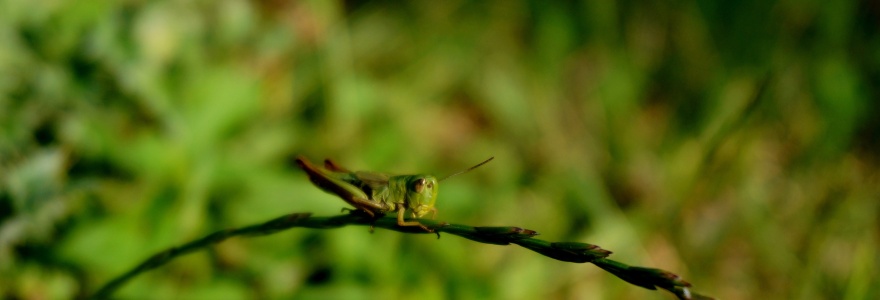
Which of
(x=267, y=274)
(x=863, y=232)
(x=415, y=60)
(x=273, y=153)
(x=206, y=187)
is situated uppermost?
(x=415, y=60)

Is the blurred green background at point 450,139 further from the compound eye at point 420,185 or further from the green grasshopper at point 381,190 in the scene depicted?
the compound eye at point 420,185

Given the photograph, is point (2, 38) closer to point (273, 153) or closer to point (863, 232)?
point (273, 153)

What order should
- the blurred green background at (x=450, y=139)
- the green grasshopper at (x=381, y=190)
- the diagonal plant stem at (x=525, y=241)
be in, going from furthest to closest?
the blurred green background at (x=450, y=139) < the green grasshopper at (x=381, y=190) < the diagonal plant stem at (x=525, y=241)

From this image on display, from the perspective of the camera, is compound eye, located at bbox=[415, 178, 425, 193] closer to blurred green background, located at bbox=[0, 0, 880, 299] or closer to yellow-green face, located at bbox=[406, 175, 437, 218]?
yellow-green face, located at bbox=[406, 175, 437, 218]

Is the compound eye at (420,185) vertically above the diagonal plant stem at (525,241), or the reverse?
the compound eye at (420,185)

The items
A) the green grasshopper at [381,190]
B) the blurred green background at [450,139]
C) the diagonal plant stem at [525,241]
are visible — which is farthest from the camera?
the blurred green background at [450,139]

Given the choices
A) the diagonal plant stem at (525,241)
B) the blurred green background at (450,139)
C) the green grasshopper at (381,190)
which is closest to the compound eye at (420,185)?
the green grasshopper at (381,190)

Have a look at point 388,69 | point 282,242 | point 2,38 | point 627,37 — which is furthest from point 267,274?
point 627,37

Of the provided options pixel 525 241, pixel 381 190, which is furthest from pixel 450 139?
pixel 525 241
